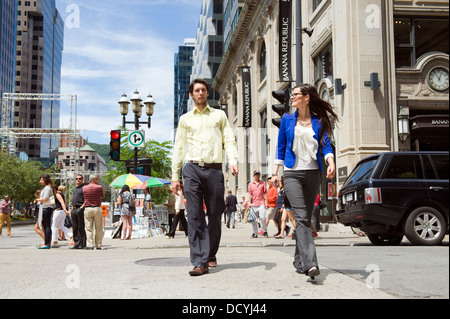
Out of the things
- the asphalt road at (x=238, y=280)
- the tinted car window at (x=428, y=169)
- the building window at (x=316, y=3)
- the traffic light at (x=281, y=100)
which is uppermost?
the building window at (x=316, y=3)

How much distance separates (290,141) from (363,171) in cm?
516

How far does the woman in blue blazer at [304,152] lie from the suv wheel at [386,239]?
18.2 feet

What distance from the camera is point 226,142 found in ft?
19.3

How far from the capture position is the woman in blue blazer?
5.09 meters

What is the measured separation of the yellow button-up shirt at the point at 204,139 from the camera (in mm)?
5719

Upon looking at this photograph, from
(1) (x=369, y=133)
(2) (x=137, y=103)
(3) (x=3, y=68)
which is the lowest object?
(1) (x=369, y=133)

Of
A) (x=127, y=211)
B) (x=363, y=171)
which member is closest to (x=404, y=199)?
(x=363, y=171)

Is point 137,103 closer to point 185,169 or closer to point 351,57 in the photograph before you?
point 351,57

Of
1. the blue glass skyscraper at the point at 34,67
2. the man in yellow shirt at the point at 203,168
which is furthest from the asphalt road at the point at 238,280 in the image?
the blue glass skyscraper at the point at 34,67

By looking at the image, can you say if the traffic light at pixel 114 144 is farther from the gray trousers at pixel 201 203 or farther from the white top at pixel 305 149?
the white top at pixel 305 149
